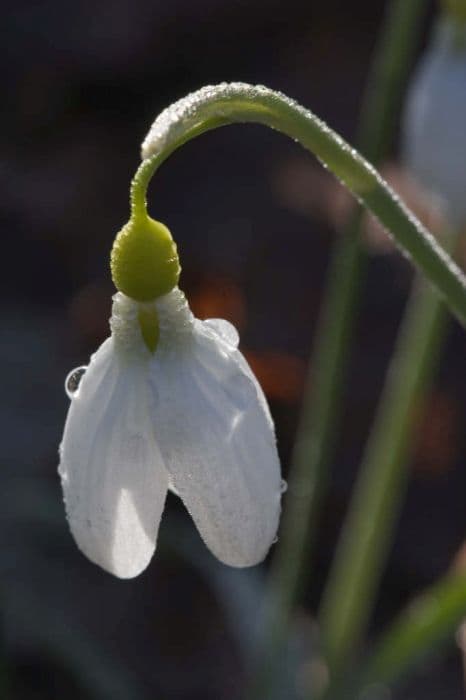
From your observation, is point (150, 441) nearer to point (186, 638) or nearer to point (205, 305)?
point (186, 638)

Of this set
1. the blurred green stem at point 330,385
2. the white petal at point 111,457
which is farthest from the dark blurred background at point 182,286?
the white petal at point 111,457

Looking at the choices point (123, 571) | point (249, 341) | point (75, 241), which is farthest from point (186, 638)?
point (123, 571)

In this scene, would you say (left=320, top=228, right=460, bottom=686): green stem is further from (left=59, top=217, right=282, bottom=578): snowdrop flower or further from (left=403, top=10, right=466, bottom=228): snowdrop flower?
(left=59, top=217, right=282, bottom=578): snowdrop flower

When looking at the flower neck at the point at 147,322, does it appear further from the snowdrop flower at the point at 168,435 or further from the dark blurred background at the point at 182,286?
the dark blurred background at the point at 182,286

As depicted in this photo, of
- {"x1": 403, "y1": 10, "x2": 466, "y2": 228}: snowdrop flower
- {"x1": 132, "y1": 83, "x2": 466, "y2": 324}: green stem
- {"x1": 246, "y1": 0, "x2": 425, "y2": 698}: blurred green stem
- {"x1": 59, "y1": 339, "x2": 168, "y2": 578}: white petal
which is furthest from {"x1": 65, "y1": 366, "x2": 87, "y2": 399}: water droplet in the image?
{"x1": 246, "y1": 0, "x2": 425, "y2": 698}: blurred green stem

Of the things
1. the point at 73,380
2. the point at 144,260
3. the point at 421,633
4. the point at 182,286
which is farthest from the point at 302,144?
the point at 182,286

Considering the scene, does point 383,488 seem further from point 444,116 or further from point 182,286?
point 182,286
